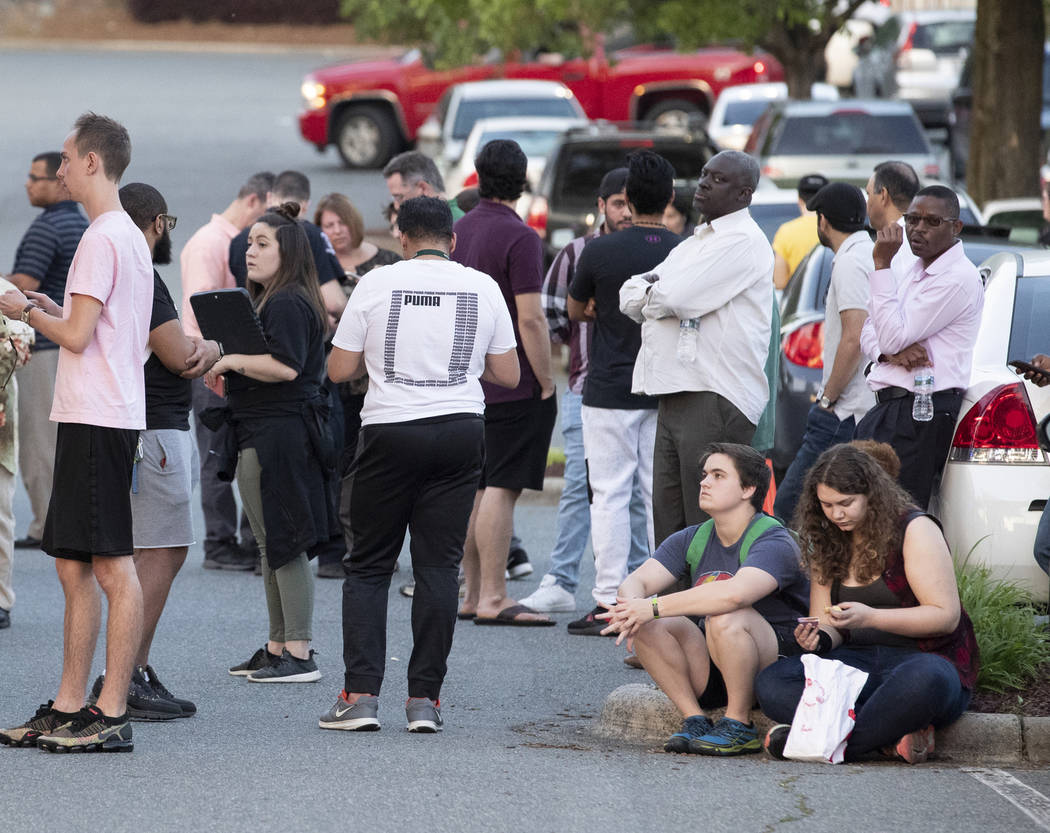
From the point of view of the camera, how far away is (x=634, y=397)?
26.7 ft

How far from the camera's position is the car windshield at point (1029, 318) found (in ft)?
24.6

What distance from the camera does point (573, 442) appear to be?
29.1 feet

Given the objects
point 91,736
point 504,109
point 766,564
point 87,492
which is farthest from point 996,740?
point 504,109

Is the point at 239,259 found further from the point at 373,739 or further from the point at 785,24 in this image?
the point at 785,24

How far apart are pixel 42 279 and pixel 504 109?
1669 centimetres

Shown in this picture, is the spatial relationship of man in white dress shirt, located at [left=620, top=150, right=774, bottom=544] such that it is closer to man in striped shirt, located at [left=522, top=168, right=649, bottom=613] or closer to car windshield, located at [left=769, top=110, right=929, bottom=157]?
man in striped shirt, located at [left=522, top=168, right=649, bottom=613]

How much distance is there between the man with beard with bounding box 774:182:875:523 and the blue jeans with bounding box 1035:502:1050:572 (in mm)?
1557

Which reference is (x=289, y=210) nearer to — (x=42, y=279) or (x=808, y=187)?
(x=42, y=279)

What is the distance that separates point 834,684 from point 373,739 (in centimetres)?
159

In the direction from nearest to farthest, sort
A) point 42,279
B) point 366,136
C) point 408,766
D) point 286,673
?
point 408,766, point 286,673, point 42,279, point 366,136

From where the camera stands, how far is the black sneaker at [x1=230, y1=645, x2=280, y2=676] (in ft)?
24.3

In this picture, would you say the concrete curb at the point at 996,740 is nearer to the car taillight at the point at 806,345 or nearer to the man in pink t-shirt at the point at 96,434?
the man in pink t-shirt at the point at 96,434

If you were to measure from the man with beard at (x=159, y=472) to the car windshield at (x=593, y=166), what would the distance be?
11.4 meters

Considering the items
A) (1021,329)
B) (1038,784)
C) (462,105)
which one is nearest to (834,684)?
(1038,784)
